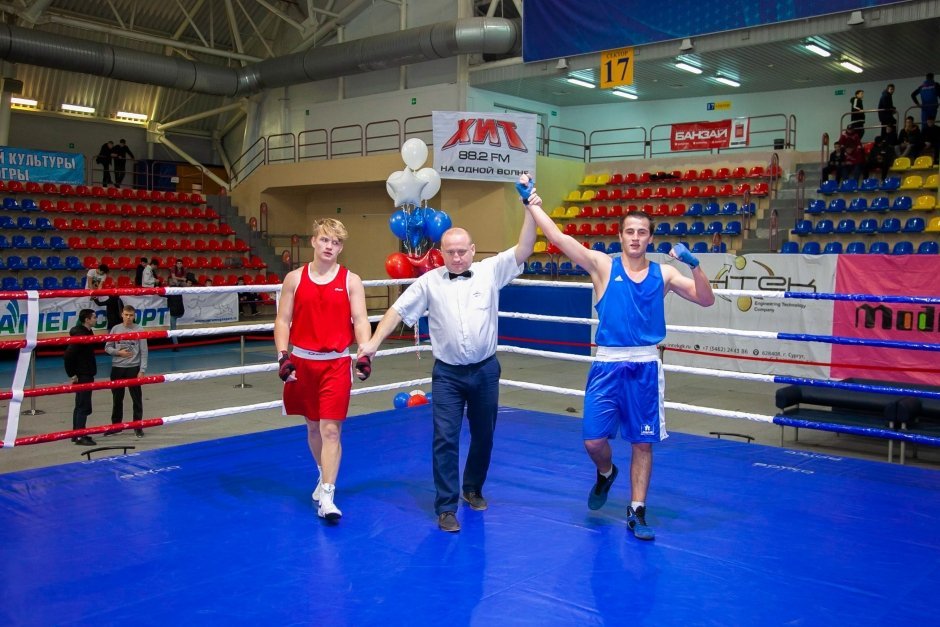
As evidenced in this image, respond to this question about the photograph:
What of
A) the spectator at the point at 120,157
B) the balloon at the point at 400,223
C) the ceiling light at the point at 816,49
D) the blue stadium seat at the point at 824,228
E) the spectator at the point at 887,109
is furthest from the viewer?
the spectator at the point at 120,157

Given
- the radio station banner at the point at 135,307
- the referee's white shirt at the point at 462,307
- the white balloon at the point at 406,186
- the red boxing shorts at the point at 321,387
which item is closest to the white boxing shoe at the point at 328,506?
the red boxing shorts at the point at 321,387

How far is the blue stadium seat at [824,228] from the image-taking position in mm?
14789

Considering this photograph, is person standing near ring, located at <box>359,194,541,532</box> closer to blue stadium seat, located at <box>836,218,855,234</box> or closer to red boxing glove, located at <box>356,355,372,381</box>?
red boxing glove, located at <box>356,355,372,381</box>

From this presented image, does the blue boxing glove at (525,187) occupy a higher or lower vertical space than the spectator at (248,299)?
higher

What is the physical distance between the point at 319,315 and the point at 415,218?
760 centimetres

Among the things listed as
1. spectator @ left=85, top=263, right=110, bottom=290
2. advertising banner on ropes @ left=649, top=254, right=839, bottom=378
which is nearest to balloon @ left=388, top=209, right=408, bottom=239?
advertising banner on ropes @ left=649, top=254, right=839, bottom=378

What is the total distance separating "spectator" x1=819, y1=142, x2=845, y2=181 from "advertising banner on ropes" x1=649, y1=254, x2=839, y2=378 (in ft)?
16.3

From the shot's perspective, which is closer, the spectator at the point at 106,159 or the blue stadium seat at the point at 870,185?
the blue stadium seat at the point at 870,185

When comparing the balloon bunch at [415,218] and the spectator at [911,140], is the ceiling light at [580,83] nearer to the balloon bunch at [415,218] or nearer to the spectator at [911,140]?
the spectator at [911,140]

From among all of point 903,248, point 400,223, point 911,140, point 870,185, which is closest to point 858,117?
point 911,140

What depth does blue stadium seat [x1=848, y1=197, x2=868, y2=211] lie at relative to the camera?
585 inches

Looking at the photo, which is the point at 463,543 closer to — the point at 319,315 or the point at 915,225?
the point at 319,315

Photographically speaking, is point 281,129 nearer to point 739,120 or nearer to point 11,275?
point 11,275

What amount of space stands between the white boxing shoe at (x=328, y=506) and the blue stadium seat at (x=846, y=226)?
12.8 metres
